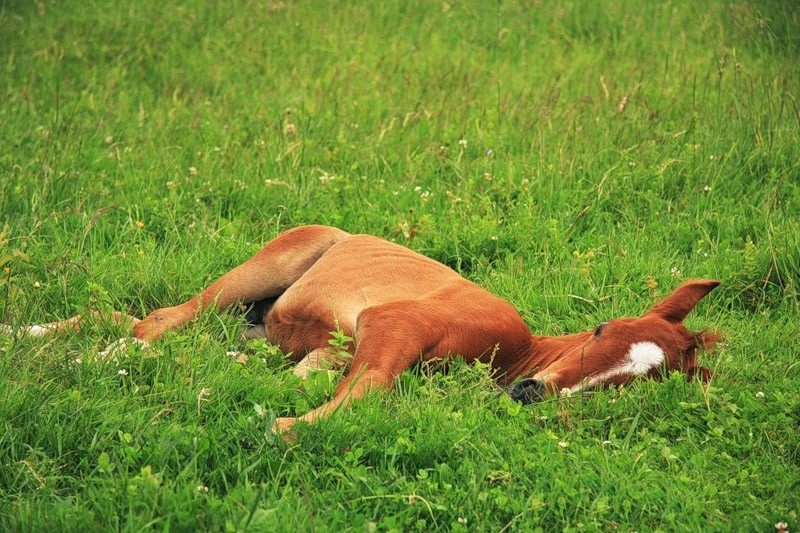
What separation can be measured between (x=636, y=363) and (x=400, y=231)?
220cm

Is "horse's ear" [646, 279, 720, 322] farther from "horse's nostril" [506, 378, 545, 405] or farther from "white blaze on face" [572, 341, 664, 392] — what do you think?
"horse's nostril" [506, 378, 545, 405]

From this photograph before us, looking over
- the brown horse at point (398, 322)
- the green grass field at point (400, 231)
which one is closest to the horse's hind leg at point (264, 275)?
the brown horse at point (398, 322)

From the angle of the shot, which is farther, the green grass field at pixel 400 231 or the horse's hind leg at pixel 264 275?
the horse's hind leg at pixel 264 275

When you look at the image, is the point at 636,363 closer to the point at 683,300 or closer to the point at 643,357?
the point at 643,357

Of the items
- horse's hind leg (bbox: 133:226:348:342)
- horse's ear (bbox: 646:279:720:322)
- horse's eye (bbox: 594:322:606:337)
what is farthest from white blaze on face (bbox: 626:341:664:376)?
horse's hind leg (bbox: 133:226:348:342)

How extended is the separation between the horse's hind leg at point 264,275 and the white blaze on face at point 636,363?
193 cm

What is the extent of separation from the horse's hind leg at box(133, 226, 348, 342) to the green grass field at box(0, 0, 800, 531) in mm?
218

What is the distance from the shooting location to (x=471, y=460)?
3.17m

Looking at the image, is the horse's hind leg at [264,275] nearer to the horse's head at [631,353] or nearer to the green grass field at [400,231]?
the green grass field at [400,231]

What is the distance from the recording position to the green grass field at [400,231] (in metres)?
2.99

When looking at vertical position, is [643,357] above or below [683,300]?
below

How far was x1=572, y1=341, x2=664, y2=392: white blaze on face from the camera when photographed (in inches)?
145

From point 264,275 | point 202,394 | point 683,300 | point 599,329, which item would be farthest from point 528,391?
point 264,275

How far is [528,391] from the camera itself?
3600 mm
